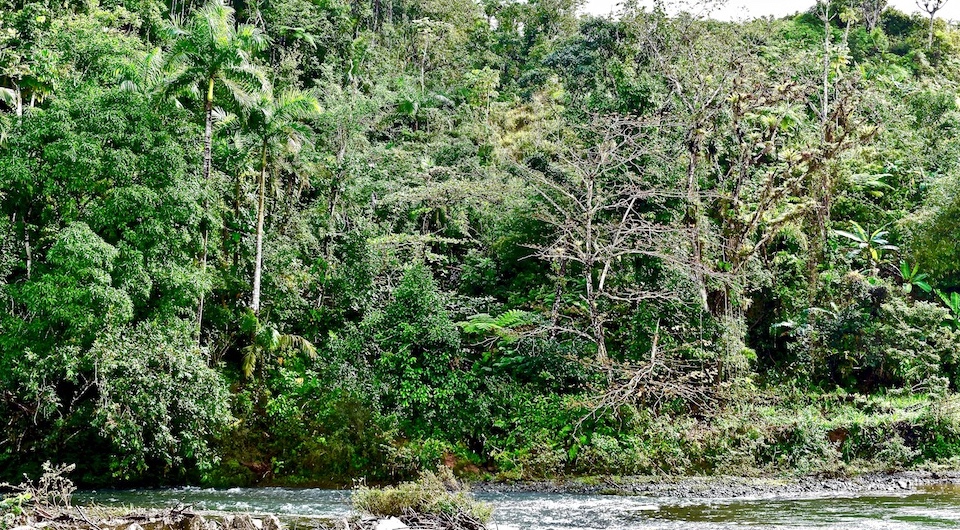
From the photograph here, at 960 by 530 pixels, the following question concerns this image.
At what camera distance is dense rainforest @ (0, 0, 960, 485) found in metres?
15.6

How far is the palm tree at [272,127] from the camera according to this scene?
18.8 m

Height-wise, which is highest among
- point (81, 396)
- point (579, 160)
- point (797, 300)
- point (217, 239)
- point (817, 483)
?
point (579, 160)

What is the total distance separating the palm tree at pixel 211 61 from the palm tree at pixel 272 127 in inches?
18.9

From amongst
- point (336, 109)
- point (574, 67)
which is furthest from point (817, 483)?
point (574, 67)

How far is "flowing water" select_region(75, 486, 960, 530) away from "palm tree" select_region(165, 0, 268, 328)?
461cm

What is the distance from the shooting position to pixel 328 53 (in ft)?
112

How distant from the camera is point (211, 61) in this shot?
697 inches

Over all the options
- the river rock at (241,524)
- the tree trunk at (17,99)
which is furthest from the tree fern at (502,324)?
the tree trunk at (17,99)

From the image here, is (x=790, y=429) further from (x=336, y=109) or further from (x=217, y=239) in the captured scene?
(x=336, y=109)

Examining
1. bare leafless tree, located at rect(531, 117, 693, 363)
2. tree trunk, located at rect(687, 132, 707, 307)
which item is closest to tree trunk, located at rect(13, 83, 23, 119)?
bare leafless tree, located at rect(531, 117, 693, 363)

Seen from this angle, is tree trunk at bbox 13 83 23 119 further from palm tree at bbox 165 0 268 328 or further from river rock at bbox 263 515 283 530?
river rock at bbox 263 515 283 530

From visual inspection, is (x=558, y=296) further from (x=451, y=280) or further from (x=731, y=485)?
A: (x=731, y=485)

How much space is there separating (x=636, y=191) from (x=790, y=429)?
6350 millimetres

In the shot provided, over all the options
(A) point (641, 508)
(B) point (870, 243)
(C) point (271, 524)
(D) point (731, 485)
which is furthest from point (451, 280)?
(C) point (271, 524)
